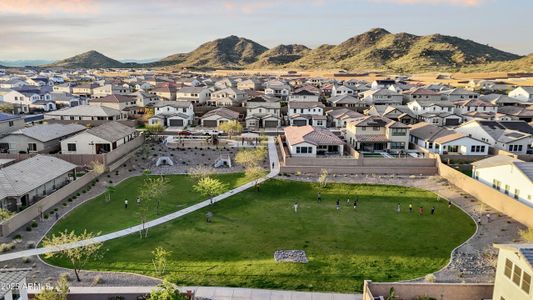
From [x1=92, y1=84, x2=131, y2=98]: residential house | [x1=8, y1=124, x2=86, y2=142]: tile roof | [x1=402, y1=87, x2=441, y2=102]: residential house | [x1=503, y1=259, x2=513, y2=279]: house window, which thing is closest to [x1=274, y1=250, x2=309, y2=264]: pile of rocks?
[x1=503, y1=259, x2=513, y2=279]: house window

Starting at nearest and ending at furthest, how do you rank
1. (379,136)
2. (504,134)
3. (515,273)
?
(515,273)
(504,134)
(379,136)

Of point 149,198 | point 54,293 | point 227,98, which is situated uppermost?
point 227,98

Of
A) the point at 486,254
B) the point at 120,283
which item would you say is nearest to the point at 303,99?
the point at 486,254

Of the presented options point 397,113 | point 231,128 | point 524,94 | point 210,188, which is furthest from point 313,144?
point 524,94

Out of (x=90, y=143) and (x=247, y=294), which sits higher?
(x=90, y=143)

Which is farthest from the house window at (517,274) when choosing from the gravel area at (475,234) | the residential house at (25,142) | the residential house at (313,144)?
the residential house at (25,142)

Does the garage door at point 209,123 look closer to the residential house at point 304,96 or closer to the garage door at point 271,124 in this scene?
the garage door at point 271,124

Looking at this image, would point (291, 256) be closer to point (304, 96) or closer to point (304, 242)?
point (304, 242)

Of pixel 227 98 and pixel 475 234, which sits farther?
pixel 227 98
